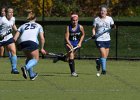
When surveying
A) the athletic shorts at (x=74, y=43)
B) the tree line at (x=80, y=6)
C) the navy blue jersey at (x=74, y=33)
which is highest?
the navy blue jersey at (x=74, y=33)

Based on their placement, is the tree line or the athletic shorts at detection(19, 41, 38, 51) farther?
the tree line

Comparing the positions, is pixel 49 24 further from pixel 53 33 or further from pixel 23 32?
pixel 23 32

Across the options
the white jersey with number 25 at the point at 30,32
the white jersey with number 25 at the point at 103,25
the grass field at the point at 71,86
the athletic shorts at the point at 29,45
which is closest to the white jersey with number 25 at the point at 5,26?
the grass field at the point at 71,86

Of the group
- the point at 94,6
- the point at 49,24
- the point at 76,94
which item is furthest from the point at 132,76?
the point at 94,6

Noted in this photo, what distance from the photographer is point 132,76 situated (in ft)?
59.3

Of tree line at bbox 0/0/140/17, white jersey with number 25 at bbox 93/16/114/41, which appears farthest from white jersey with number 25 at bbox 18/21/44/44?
tree line at bbox 0/0/140/17

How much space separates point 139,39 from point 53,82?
604 inches

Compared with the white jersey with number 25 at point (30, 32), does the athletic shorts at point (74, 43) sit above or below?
below

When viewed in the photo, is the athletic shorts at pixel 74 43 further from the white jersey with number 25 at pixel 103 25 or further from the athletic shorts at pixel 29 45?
the athletic shorts at pixel 29 45

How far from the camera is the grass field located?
13.3 m

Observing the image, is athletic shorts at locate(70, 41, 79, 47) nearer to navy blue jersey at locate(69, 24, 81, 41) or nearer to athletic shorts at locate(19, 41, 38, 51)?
navy blue jersey at locate(69, 24, 81, 41)

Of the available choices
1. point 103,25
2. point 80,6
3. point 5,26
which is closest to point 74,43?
point 103,25

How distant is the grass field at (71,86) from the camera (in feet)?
43.7

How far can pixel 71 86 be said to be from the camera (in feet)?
49.6
